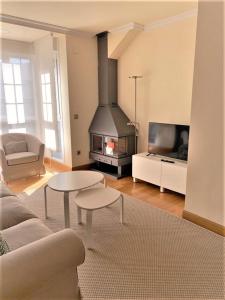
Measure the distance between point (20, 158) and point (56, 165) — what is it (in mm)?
1044

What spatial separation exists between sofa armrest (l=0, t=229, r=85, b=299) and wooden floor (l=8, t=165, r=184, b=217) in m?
1.81

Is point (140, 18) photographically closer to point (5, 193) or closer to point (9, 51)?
point (9, 51)

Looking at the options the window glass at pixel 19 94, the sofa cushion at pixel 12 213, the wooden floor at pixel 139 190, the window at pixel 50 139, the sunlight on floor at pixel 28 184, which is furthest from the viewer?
the window at pixel 50 139

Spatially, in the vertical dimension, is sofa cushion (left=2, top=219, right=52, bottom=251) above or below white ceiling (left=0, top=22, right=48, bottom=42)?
below

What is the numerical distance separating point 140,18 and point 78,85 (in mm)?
1492

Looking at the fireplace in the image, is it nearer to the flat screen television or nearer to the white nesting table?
the flat screen television

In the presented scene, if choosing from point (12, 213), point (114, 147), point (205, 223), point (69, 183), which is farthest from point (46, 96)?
point (205, 223)

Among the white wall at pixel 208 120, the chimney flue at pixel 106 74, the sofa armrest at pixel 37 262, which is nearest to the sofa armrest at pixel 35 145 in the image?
the chimney flue at pixel 106 74

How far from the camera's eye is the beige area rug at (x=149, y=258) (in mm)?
1654

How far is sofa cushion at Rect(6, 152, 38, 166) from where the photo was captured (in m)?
3.65

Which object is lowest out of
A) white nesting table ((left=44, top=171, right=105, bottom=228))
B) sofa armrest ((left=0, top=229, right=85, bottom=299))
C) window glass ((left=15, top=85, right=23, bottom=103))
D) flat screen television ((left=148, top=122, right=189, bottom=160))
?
white nesting table ((left=44, top=171, right=105, bottom=228))

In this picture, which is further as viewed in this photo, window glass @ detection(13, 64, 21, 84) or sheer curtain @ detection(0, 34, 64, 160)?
window glass @ detection(13, 64, 21, 84)

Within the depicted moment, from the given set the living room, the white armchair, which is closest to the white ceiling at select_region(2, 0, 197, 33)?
the living room

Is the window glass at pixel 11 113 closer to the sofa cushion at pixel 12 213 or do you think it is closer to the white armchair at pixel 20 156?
the white armchair at pixel 20 156
